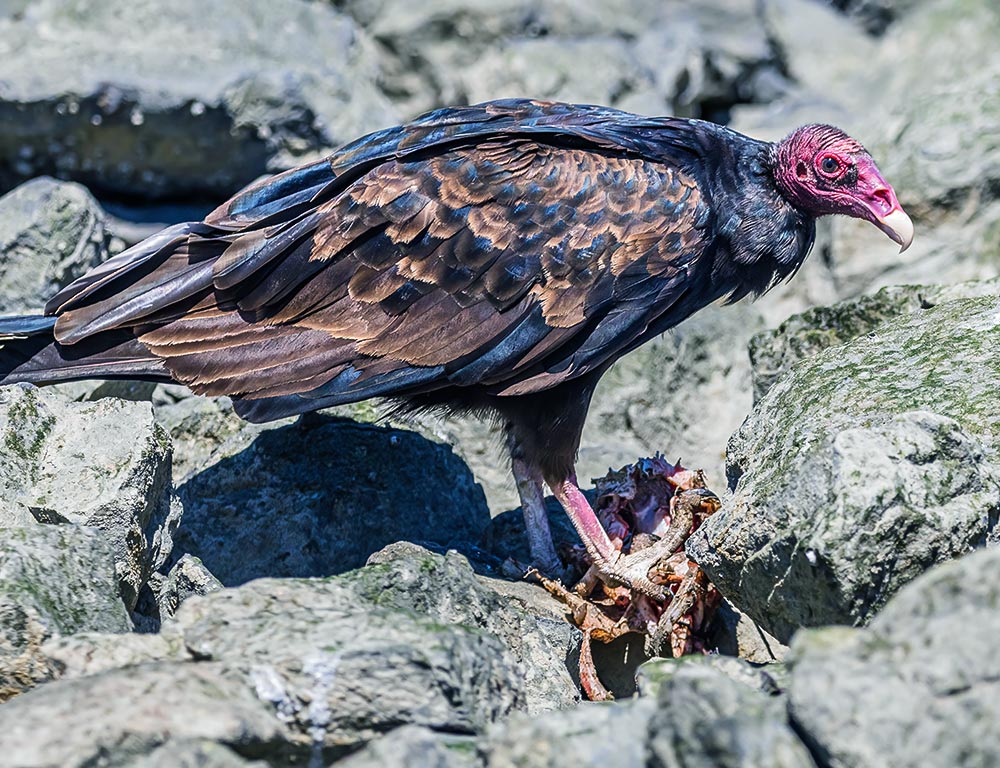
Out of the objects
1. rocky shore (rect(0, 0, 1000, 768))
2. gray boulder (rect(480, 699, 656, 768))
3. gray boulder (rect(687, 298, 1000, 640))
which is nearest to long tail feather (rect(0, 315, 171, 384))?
rocky shore (rect(0, 0, 1000, 768))

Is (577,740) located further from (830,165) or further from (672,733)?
(830,165)

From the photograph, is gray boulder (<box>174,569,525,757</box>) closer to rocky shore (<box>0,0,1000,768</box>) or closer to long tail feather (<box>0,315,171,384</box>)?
rocky shore (<box>0,0,1000,768</box>)

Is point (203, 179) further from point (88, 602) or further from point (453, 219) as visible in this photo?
point (88, 602)

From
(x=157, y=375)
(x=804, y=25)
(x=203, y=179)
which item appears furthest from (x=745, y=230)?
(x=804, y=25)

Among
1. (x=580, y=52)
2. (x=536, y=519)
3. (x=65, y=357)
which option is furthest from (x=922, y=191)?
(x=65, y=357)

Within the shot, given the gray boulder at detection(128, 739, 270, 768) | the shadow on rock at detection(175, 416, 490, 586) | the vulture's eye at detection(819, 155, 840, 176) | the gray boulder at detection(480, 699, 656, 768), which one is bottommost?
the shadow on rock at detection(175, 416, 490, 586)

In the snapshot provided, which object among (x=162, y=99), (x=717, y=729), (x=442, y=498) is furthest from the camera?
(x=162, y=99)

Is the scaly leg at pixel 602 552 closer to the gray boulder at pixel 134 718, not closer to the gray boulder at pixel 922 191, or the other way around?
the gray boulder at pixel 134 718
